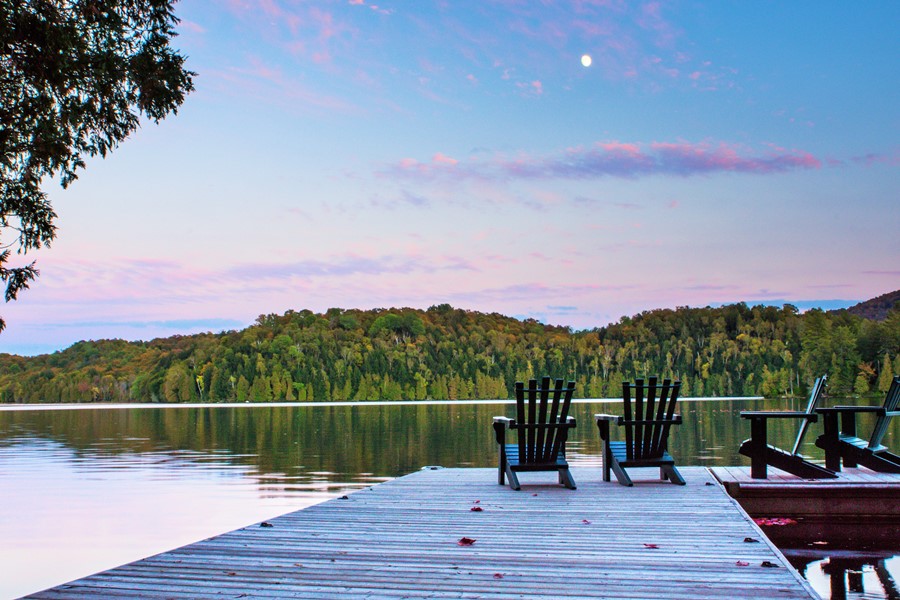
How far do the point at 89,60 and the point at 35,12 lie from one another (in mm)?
781

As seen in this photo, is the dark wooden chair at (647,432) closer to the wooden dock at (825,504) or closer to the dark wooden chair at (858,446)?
the wooden dock at (825,504)

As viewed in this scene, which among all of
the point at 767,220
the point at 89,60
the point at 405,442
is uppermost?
the point at 767,220

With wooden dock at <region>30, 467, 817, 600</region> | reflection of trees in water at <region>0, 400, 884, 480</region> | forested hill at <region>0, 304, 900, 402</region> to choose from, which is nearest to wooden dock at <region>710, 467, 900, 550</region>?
wooden dock at <region>30, 467, 817, 600</region>

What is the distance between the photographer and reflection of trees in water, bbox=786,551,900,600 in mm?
5672

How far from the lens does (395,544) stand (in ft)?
17.7

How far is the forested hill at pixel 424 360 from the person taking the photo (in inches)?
4449

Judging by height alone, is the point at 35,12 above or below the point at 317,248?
below

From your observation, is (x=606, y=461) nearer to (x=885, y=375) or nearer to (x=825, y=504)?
(x=825, y=504)

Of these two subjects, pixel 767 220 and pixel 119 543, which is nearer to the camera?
pixel 119 543

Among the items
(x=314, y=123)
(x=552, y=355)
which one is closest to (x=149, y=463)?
(x=314, y=123)

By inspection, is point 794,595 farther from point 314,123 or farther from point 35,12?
point 314,123

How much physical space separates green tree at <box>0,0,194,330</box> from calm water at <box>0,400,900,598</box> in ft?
13.2

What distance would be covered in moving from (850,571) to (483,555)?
309 cm

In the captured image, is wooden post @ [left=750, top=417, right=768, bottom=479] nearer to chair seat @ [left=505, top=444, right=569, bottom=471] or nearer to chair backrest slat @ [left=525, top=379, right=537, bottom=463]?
chair seat @ [left=505, top=444, right=569, bottom=471]
